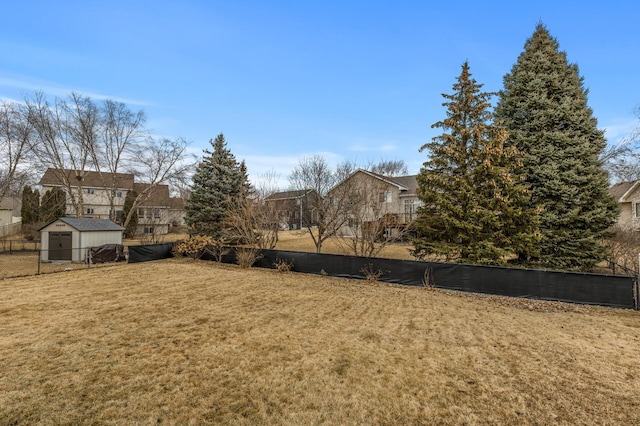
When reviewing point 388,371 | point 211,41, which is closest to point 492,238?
point 388,371

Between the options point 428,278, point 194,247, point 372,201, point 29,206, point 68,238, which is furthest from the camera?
point 29,206

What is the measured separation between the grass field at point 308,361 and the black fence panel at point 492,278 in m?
0.65

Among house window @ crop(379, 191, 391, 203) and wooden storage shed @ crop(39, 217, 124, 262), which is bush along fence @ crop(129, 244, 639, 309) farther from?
wooden storage shed @ crop(39, 217, 124, 262)

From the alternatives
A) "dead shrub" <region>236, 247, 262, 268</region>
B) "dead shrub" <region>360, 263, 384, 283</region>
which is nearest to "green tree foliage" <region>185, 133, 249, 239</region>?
"dead shrub" <region>236, 247, 262, 268</region>

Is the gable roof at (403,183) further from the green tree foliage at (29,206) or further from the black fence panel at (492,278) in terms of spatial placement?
the green tree foliage at (29,206)

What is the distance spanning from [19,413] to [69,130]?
28284 millimetres

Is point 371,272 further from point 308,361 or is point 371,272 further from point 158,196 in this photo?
point 158,196

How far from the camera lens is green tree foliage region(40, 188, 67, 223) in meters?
28.4

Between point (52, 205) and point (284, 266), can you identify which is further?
point (52, 205)

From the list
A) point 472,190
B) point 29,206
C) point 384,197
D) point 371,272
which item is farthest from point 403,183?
point 29,206

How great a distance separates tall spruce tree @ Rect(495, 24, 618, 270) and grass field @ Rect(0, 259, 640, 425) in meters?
5.16

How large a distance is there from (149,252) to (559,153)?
2125cm

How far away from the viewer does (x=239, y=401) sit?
383cm

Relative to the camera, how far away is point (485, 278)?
11.0 meters
